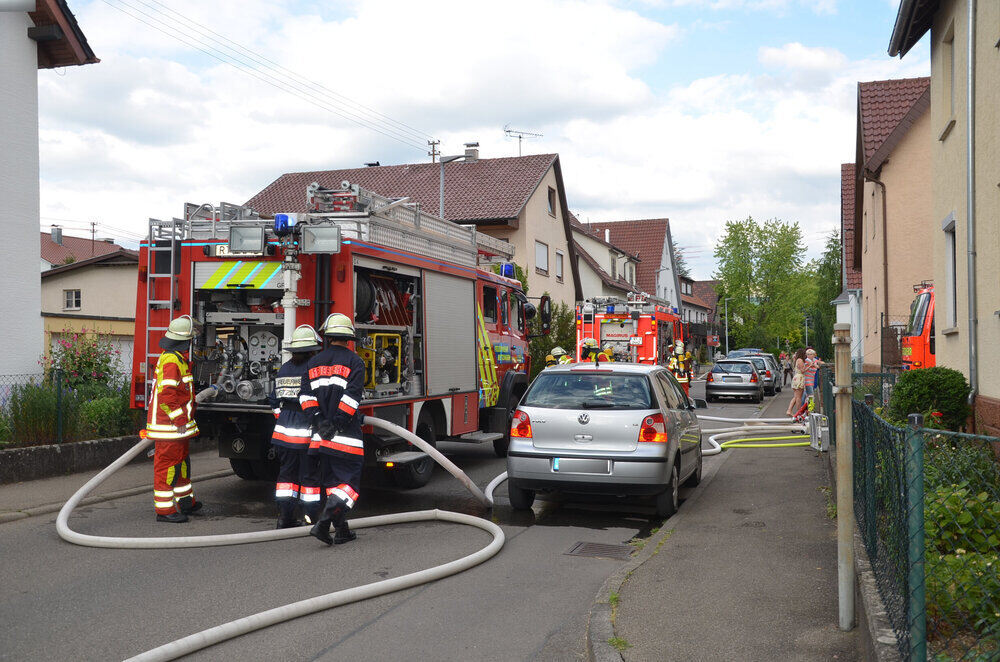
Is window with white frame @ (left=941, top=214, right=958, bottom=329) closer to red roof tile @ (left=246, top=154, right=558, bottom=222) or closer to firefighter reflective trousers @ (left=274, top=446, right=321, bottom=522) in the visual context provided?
firefighter reflective trousers @ (left=274, top=446, right=321, bottom=522)

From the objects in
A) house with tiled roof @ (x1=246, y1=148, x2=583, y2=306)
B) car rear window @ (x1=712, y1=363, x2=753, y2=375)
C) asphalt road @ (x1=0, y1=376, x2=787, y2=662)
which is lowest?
asphalt road @ (x1=0, y1=376, x2=787, y2=662)

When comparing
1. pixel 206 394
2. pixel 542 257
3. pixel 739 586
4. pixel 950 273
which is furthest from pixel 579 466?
pixel 542 257

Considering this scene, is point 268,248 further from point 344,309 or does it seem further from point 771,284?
point 771,284

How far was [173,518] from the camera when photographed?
822 centimetres

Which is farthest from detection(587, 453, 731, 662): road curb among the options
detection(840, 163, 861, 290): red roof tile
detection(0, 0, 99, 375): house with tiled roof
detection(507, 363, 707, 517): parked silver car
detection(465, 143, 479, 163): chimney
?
detection(465, 143, 479, 163): chimney

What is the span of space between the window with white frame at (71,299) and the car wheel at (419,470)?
16.3 m

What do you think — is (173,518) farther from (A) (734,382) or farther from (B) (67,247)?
(B) (67,247)

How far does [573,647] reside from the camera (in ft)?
16.4

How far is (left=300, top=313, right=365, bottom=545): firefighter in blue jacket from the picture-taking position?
23.8 ft

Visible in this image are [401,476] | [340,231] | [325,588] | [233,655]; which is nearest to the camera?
[233,655]

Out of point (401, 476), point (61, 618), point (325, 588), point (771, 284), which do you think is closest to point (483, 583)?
point (325, 588)

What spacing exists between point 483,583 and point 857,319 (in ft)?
100

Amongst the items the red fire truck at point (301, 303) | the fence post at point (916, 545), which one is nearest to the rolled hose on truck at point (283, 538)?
the red fire truck at point (301, 303)

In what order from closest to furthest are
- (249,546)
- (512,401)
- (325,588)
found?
(325,588) → (249,546) → (512,401)
